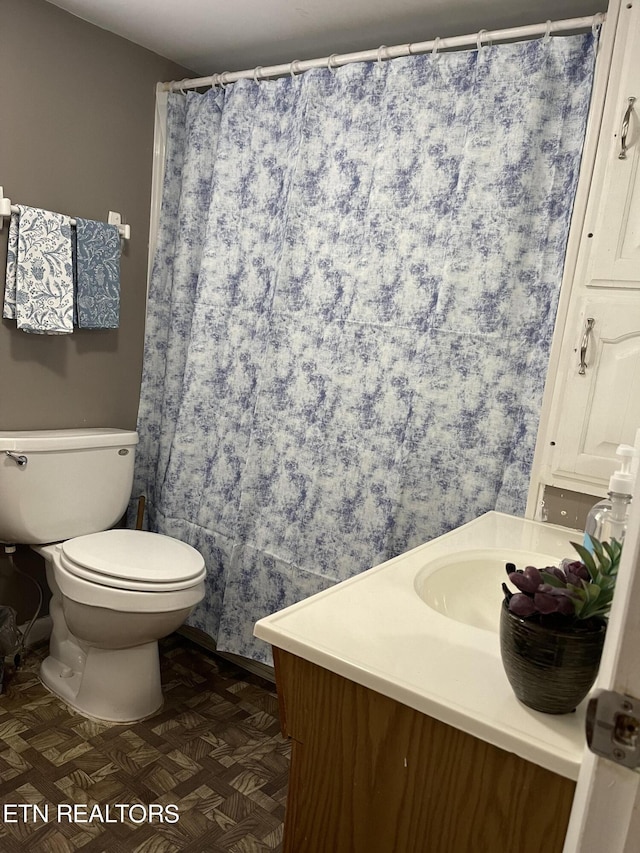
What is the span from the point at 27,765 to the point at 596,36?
245 cm

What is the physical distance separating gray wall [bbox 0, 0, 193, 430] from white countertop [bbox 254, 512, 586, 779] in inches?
61.9

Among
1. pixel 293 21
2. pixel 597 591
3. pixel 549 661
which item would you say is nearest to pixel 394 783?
pixel 549 661

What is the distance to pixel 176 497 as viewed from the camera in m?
2.61

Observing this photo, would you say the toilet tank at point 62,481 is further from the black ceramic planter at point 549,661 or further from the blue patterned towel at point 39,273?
the black ceramic planter at point 549,661

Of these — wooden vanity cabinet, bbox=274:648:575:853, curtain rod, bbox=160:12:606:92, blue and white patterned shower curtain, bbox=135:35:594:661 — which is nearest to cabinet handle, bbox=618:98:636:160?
blue and white patterned shower curtain, bbox=135:35:594:661

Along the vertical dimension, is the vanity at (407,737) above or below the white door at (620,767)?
below

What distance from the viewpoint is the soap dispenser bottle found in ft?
3.35

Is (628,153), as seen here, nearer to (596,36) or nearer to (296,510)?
(596,36)

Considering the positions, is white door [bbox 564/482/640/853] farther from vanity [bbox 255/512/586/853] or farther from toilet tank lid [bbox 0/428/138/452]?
toilet tank lid [bbox 0/428/138/452]

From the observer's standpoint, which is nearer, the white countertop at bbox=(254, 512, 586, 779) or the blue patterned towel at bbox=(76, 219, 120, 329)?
the white countertop at bbox=(254, 512, 586, 779)

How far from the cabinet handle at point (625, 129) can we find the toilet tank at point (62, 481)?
179 cm

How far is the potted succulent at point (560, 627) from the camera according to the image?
0.79m

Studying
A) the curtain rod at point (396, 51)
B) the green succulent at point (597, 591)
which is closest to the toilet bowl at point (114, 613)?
the green succulent at point (597, 591)

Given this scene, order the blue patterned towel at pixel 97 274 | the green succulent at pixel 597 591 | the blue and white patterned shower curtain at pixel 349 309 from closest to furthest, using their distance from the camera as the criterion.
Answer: the green succulent at pixel 597 591, the blue and white patterned shower curtain at pixel 349 309, the blue patterned towel at pixel 97 274
